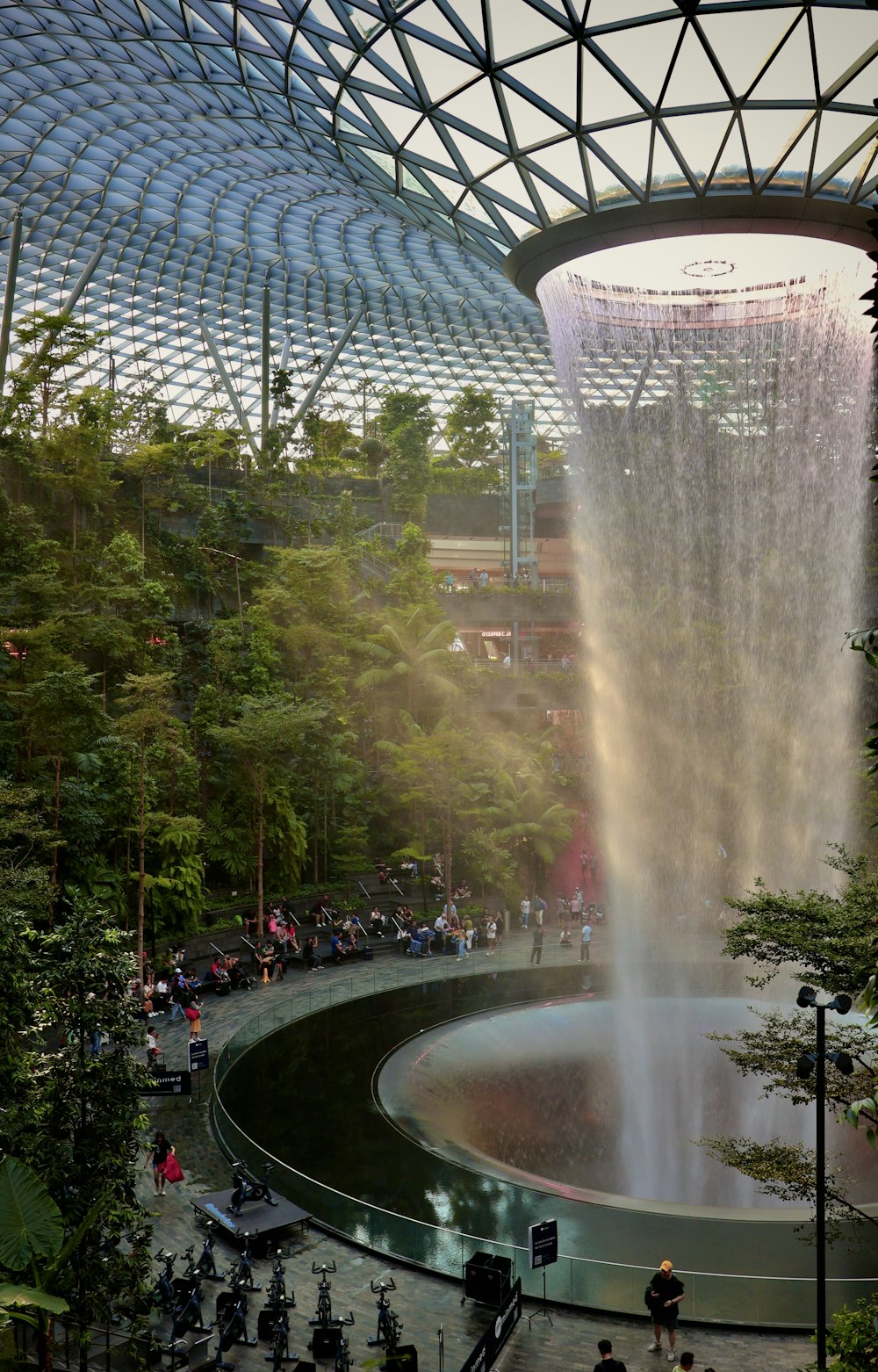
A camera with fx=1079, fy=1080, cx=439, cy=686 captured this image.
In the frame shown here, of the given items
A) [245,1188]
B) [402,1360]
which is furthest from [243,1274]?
[402,1360]

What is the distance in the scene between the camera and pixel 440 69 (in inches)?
974

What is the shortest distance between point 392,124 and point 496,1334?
1053 inches

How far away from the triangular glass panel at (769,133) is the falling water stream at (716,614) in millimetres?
2972

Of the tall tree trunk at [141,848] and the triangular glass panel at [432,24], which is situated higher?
the triangular glass panel at [432,24]

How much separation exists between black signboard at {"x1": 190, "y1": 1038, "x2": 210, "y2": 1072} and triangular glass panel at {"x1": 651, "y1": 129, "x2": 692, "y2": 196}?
21576 mm

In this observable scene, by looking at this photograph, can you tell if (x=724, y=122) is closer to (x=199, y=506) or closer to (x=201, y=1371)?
(x=201, y=1371)

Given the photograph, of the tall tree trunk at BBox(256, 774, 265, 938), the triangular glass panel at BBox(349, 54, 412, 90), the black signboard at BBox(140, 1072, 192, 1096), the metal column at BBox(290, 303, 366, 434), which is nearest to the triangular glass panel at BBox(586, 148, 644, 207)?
the triangular glass panel at BBox(349, 54, 412, 90)

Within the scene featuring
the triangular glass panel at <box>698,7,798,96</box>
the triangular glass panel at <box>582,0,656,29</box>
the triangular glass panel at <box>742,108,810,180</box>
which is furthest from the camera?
the triangular glass panel at <box>742,108,810,180</box>

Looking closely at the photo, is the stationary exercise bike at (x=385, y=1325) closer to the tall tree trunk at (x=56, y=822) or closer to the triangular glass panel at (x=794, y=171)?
the tall tree trunk at (x=56, y=822)

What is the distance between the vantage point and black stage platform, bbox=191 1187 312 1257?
53.9 ft

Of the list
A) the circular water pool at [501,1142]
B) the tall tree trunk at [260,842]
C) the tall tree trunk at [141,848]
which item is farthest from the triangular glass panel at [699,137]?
the tall tree trunk at [260,842]

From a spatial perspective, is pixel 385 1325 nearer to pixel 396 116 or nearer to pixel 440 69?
pixel 440 69

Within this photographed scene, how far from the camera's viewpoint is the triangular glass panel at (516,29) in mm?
21984

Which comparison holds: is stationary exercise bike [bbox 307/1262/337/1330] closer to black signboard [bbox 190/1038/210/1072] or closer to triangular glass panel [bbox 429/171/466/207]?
black signboard [bbox 190/1038/210/1072]
